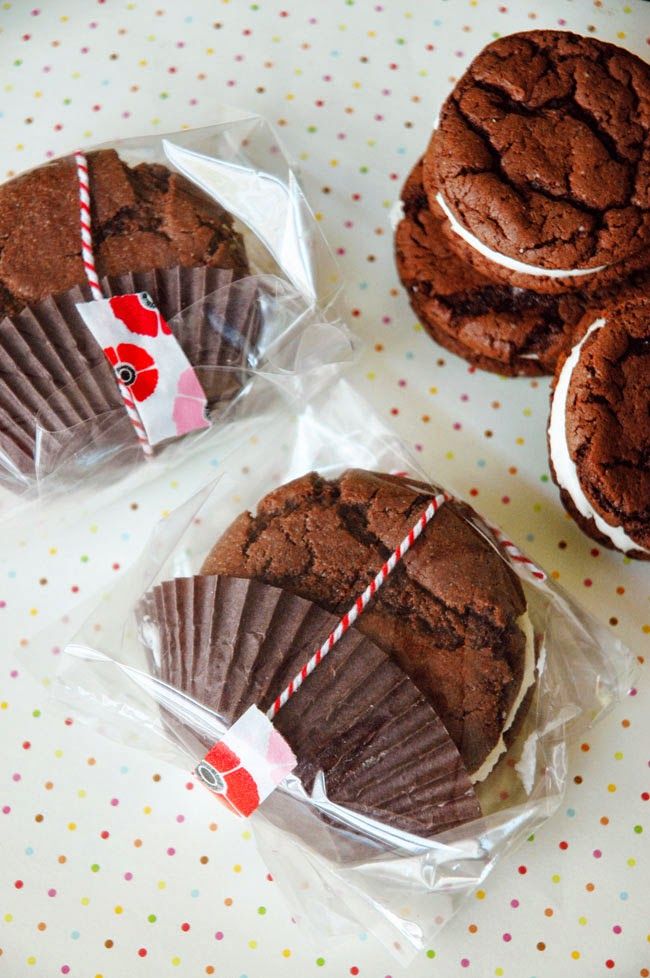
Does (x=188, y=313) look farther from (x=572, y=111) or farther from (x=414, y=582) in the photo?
(x=572, y=111)

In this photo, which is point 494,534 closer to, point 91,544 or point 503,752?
point 503,752

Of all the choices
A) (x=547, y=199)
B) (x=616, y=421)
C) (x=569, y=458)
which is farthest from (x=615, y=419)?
(x=547, y=199)

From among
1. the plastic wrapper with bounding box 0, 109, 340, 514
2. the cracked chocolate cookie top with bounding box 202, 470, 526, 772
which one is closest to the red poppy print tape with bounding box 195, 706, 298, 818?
the cracked chocolate cookie top with bounding box 202, 470, 526, 772

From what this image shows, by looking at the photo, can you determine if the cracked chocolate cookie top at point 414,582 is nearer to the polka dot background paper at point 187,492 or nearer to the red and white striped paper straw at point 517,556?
the red and white striped paper straw at point 517,556

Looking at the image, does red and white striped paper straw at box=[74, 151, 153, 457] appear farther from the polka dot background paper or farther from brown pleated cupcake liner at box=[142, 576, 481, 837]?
brown pleated cupcake liner at box=[142, 576, 481, 837]

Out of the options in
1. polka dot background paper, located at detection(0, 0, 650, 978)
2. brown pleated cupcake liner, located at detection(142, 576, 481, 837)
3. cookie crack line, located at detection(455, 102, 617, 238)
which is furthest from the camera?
polka dot background paper, located at detection(0, 0, 650, 978)

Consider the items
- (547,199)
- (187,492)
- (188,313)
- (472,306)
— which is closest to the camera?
(547,199)
